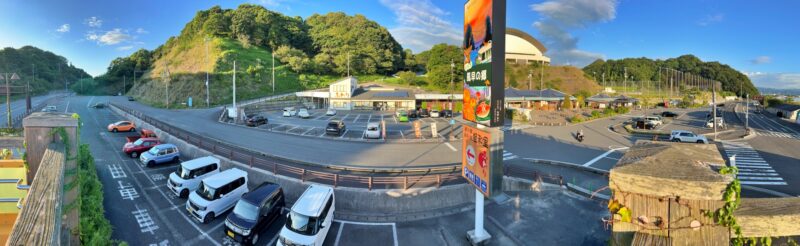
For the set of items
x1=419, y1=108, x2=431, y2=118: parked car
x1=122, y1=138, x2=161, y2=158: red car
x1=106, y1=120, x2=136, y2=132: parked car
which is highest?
x1=419, y1=108, x2=431, y2=118: parked car

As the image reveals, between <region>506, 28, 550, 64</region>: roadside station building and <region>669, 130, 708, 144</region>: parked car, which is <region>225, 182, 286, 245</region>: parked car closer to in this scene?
<region>669, 130, 708, 144</region>: parked car

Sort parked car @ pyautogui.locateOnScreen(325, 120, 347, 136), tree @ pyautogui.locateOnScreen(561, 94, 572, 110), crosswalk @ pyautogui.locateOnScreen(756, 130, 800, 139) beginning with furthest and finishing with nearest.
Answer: tree @ pyautogui.locateOnScreen(561, 94, 572, 110)
crosswalk @ pyautogui.locateOnScreen(756, 130, 800, 139)
parked car @ pyautogui.locateOnScreen(325, 120, 347, 136)

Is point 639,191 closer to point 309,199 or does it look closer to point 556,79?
point 309,199

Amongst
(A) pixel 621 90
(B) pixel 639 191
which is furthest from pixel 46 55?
(A) pixel 621 90

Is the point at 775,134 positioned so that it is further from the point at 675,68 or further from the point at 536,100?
the point at 675,68

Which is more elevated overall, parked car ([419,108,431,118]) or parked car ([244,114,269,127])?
parked car ([419,108,431,118])

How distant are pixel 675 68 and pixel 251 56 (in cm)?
15572

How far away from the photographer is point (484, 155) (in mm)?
9305

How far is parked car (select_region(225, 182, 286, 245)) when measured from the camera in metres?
9.70

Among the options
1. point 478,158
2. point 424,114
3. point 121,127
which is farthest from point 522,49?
point 478,158

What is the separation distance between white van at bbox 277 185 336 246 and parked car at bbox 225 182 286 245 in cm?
113

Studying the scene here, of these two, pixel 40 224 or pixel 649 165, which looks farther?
pixel 649 165

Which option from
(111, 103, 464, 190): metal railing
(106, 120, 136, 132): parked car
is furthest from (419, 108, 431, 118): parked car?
(106, 120, 136, 132): parked car

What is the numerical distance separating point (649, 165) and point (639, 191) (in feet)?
1.31
